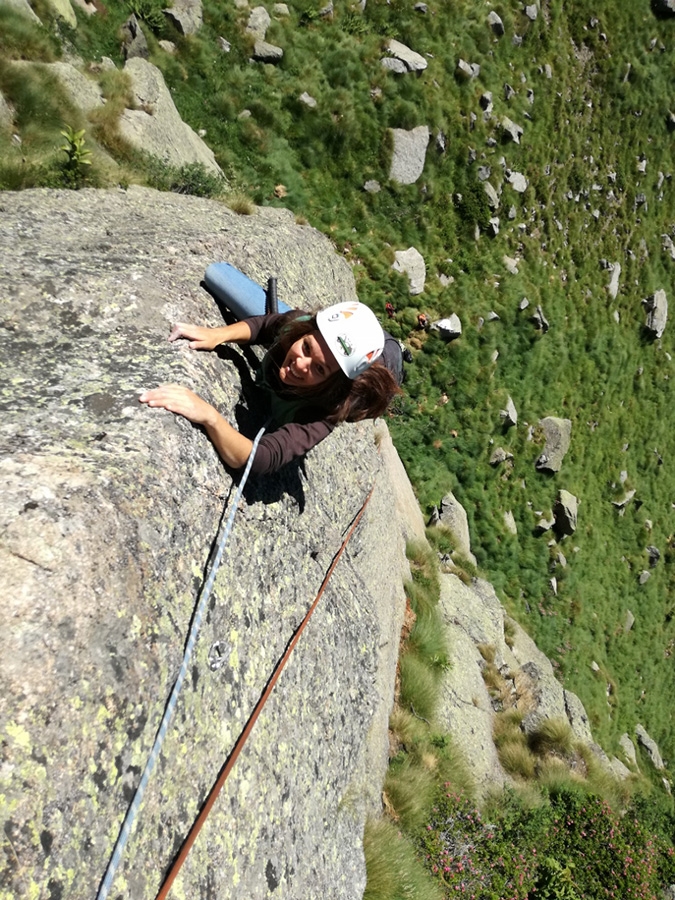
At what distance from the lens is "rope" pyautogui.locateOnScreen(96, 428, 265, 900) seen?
2.84 meters

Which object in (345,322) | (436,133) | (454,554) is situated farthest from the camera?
(436,133)

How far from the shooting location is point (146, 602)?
336 centimetres

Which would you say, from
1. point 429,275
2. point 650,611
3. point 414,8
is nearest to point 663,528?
point 650,611

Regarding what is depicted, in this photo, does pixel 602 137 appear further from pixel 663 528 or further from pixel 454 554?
pixel 454 554

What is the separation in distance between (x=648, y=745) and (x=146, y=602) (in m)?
17.2

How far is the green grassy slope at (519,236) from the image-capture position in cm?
1295

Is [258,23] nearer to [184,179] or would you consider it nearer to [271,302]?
[184,179]

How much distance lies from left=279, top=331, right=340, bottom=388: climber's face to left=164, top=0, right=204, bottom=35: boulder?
35.0ft

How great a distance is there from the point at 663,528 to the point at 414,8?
15731mm

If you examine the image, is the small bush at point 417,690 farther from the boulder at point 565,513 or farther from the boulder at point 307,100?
the boulder at point 307,100

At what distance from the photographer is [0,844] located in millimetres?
2396

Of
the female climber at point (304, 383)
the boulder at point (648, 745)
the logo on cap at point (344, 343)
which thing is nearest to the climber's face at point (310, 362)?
the female climber at point (304, 383)

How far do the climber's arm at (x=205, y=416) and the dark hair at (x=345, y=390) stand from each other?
2.20ft

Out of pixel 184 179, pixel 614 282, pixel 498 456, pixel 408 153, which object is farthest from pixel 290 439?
pixel 614 282
